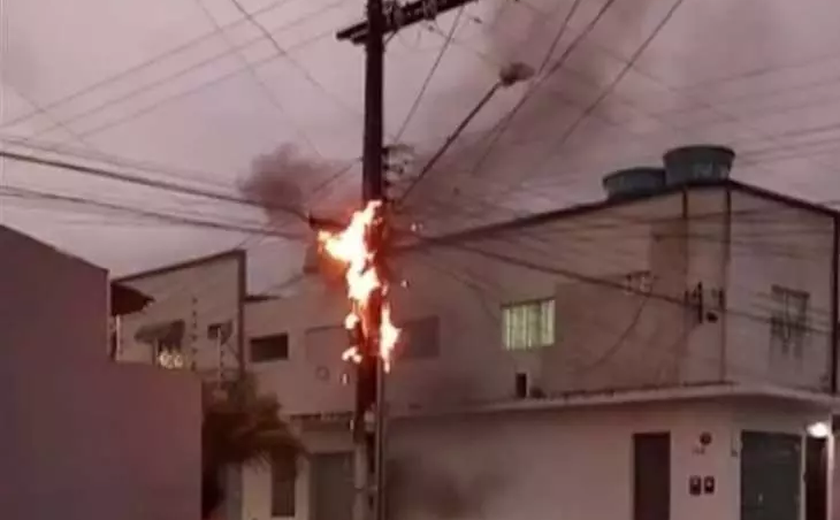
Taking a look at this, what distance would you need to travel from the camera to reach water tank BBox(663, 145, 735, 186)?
15.4m

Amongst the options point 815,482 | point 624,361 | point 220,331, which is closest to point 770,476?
point 815,482

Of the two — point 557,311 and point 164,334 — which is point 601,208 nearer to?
point 557,311

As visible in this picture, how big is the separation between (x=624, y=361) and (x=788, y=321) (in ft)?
6.65

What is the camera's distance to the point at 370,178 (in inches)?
505

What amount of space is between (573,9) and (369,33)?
2.27 metres

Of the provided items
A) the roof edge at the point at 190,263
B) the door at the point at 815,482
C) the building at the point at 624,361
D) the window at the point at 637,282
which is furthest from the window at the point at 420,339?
the door at the point at 815,482

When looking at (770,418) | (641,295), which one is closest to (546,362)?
(641,295)

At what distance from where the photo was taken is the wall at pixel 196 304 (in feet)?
70.4

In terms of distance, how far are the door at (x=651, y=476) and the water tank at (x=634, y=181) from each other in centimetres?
295

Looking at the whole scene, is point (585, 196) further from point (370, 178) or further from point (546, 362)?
point (370, 178)

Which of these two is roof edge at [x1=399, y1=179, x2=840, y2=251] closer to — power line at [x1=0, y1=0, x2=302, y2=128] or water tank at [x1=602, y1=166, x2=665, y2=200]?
water tank at [x1=602, y1=166, x2=665, y2=200]

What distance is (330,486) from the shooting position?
20016 mm

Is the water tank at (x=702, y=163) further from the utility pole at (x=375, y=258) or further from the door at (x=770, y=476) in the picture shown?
the utility pole at (x=375, y=258)

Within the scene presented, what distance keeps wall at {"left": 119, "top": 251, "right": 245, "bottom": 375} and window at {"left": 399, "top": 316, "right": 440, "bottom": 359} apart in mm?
3149
